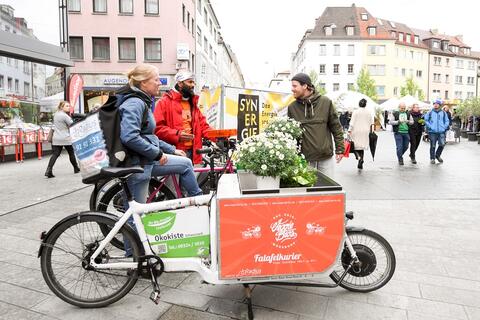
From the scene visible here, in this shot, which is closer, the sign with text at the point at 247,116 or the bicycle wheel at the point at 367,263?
the bicycle wheel at the point at 367,263

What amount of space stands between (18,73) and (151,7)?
16.6 m

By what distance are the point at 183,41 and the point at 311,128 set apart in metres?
28.5

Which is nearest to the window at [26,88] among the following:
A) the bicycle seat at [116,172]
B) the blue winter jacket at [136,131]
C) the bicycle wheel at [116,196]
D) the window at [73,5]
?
the bicycle wheel at [116,196]

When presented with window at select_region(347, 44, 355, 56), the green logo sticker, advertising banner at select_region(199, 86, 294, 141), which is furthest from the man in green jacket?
window at select_region(347, 44, 355, 56)

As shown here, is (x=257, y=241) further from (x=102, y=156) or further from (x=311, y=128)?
(x=311, y=128)

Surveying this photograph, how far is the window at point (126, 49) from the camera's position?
30.4 meters

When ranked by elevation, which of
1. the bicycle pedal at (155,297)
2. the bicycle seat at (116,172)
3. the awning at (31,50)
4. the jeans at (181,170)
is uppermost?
the awning at (31,50)

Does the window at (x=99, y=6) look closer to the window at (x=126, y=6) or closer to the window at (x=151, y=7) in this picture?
the window at (x=126, y=6)

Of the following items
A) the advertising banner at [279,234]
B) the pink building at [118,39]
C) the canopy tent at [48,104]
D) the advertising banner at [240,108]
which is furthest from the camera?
the pink building at [118,39]

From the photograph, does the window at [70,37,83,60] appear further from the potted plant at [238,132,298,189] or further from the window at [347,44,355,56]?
the window at [347,44,355,56]

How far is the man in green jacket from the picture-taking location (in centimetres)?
483

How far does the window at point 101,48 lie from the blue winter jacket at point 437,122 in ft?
78.0

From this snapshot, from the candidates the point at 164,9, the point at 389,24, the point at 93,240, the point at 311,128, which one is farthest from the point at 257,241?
the point at 389,24

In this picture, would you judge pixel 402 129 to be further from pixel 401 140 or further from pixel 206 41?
pixel 206 41
